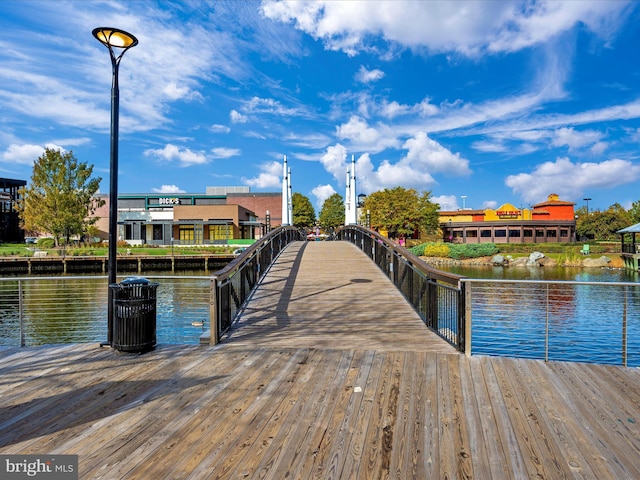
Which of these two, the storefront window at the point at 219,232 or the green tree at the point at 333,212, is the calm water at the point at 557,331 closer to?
the storefront window at the point at 219,232

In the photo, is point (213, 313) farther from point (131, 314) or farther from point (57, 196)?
point (57, 196)

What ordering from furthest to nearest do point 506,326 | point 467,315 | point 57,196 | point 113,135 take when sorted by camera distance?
point 57,196 → point 506,326 → point 113,135 → point 467,315

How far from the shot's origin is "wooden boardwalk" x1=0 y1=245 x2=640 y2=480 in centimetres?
269

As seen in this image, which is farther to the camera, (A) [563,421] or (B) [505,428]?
(A) [563,421]

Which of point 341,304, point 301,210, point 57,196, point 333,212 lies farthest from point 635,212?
point 57,196

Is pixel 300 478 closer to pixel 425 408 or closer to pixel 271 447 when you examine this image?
pixel 271 447

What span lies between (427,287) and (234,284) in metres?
4.37

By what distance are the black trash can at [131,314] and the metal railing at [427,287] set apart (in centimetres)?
433

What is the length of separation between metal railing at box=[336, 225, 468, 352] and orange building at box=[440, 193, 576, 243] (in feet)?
162

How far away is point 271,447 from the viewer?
9.55 feet

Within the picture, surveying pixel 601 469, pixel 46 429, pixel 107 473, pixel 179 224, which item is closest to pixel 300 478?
pixel 107 473

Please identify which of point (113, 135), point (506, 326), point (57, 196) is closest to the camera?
point (113, 135)

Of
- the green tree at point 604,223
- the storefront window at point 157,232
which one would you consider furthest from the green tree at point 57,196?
the green tree at point 604,223

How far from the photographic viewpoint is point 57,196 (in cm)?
4031
